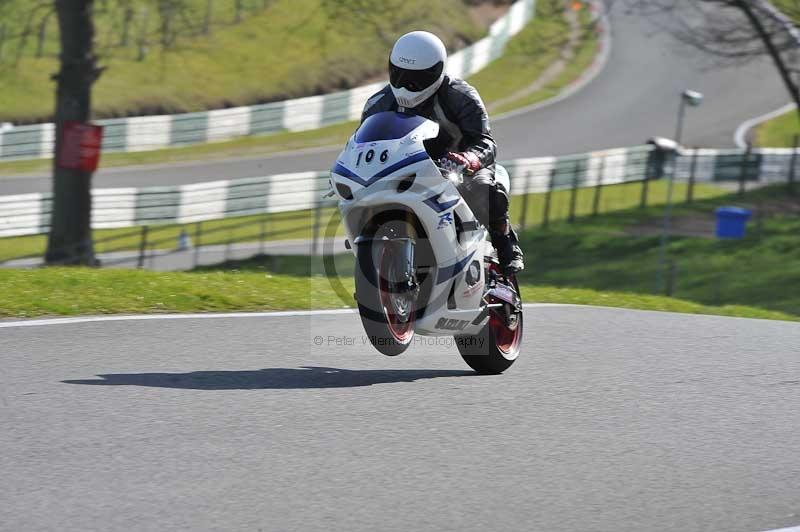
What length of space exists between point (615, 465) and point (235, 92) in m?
35.4

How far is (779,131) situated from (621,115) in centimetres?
514

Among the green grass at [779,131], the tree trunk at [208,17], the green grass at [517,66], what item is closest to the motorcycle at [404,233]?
the tree trunk at [208,17]

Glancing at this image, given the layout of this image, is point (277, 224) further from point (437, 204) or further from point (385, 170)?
point (385, 170)

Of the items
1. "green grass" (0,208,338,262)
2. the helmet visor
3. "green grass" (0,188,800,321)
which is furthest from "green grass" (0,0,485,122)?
the helmet visor

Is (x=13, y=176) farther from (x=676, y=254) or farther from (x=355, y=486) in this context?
(x=355, y=486)

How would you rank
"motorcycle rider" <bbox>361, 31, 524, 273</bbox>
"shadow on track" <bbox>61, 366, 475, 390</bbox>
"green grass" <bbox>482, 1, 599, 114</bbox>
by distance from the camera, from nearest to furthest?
"shadow on track" <bbox>61, 366, 475, 390</bbox>, "motorcycle rider" <bbox>361, 31, 524, 273</bbox>, "green grass" <bbox>482, 1, 599, 114</bbox>

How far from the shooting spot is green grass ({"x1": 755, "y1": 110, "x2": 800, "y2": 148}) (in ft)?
138

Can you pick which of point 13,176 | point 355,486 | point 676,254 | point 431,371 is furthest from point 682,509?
point 13,176

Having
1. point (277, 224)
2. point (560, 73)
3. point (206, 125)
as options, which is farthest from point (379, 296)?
point (560, 73)

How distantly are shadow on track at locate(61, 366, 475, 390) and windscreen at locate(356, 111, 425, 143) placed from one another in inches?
49.6

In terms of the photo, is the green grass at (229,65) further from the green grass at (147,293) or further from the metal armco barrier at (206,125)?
the green grass at (147,293)

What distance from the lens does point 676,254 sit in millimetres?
26531

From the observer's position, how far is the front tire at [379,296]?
21.8ft

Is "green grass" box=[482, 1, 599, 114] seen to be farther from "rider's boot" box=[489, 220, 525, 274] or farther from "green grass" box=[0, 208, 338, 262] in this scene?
"rider's boot" box=[489, 220, 525, 274]
